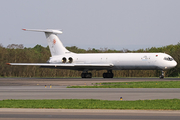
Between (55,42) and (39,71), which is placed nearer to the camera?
(55,42)

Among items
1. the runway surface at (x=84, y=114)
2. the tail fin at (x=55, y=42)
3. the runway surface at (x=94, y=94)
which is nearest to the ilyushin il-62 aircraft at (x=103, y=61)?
the tail fin at (x=55, y=42)

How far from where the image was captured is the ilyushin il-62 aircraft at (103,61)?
5041cm

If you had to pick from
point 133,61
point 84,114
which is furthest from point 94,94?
point 133,61

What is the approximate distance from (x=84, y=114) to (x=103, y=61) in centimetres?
4193

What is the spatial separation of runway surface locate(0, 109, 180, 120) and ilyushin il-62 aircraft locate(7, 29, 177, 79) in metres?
35.1

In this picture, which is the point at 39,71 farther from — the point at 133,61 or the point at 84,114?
the point at 84,114

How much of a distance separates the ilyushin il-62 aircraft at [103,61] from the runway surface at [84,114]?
35.1 meters

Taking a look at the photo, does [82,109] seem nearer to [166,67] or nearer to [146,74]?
[166,67]

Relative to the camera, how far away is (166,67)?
50.2m

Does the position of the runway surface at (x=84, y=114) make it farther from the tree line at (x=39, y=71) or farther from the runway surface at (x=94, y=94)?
the tree line at (x=39, y=71)

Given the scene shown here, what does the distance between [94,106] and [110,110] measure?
1.20 metres

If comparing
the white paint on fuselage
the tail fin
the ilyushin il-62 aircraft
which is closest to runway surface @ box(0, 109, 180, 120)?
the ilyushin il-62 aircraft

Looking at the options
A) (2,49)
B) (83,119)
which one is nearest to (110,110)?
(83,119)

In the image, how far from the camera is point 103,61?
180 feet
